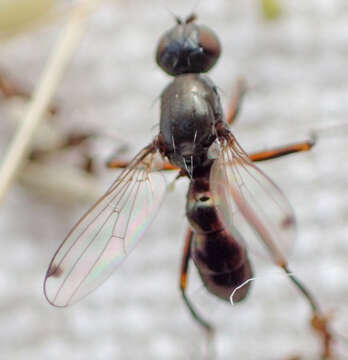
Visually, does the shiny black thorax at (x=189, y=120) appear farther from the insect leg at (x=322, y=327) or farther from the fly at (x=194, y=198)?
the insect leg at (x=322, y=327)

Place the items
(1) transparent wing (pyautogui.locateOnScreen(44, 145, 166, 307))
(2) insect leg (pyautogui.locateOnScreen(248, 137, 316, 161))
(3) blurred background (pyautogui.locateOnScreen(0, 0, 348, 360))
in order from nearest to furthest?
(1) transparent wing (pyautogui.locateOnScreen(44, 145, 166, 307))
(2) insect leg (pyautogui.locateOnScreen(248, 137, 316, 161))
(3) blurred background (pyautogui.locateOnScreen(0, 0, 348, 360))

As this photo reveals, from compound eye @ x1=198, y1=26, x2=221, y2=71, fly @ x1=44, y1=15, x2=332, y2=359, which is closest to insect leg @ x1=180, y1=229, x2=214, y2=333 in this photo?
fly @ x1=44, y1=15, x2=332, y2=359

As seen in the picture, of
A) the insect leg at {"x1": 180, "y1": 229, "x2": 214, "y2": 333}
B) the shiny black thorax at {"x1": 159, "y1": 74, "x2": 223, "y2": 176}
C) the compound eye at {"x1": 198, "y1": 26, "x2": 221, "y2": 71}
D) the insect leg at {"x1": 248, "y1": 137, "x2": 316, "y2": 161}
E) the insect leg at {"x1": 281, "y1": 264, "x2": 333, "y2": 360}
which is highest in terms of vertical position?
the compound eye at {"x1": 198, "y1": 26, "x2": 221, "y2": 71}

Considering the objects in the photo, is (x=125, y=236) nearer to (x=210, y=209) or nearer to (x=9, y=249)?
(x=210, y=209)

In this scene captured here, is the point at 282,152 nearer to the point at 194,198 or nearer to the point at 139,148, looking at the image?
the point at 194,198

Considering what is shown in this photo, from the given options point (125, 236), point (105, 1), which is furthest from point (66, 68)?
point (125, 236)

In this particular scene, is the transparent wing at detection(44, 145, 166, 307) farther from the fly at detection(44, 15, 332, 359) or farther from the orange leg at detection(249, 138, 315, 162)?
the orange leg at detection(249, 138, 315, 162)

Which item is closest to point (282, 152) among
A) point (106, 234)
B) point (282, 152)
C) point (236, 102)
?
point (282, 152)

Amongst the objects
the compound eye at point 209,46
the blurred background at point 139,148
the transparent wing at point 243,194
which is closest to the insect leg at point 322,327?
the blurred background at point 139,148
